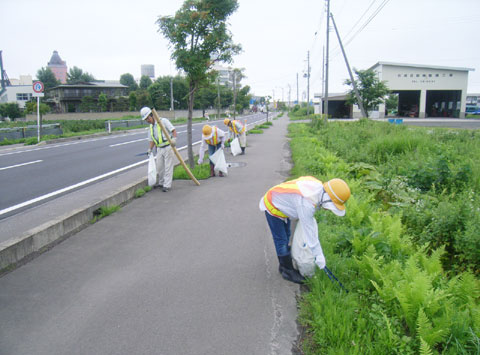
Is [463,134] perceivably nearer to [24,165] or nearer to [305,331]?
[305,331]

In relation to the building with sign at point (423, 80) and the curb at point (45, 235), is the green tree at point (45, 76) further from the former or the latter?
the curb at point (45, 235)

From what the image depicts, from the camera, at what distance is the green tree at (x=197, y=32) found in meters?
8.63

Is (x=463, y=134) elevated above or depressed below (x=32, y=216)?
above

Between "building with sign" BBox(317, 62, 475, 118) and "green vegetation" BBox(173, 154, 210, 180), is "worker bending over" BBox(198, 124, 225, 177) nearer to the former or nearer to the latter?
"green vegetation" BBox(173, 154, 210, 180)

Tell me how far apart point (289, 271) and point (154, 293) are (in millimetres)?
1436

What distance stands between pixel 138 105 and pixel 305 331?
51.9 metres

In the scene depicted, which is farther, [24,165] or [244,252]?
[24,165]

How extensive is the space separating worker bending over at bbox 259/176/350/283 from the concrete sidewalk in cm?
33

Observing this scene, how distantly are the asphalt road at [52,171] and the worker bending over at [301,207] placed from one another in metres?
4.62

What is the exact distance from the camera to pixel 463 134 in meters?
11.8

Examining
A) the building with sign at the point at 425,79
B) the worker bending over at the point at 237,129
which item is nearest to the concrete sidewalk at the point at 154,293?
the worker bending over at the point at 237,129

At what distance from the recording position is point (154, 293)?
3514 mm

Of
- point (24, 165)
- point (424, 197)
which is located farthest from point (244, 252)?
point (24, 165)

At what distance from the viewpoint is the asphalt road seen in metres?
6.86
